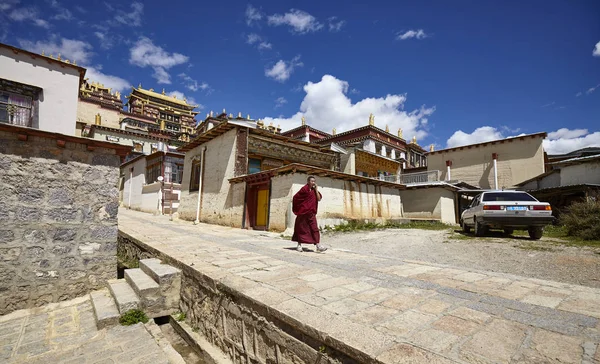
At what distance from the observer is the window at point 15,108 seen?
12.6m

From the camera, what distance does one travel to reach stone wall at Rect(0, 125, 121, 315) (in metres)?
4.10

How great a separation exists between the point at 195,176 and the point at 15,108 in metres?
8.79

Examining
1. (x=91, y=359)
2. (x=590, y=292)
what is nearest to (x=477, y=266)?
(x=590, y=292)

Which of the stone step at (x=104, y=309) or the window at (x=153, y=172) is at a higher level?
the window at (x=153, y=172)

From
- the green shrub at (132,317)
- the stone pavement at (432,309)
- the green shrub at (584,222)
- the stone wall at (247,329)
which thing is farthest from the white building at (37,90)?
the green shrub at (584,222)

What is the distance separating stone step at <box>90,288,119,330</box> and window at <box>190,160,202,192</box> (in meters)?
12.7

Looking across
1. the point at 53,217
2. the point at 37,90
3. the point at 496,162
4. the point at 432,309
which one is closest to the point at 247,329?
the point at 432,309

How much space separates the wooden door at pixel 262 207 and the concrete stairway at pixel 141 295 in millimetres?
8304

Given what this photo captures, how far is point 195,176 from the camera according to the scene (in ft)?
56.5

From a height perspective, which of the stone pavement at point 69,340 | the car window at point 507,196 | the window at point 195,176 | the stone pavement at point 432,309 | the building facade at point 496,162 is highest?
the building facade at point 496,162

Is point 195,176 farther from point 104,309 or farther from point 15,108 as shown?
point 104,309

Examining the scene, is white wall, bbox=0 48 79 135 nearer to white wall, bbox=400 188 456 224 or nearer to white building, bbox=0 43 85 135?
white building, bbox=0 43 85 135

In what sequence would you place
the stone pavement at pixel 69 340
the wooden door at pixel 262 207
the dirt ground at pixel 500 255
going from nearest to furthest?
the stone pavement at pixel 69 340 < the dirt ground at pixel 500 255 < the wooden door at pixel 262 207

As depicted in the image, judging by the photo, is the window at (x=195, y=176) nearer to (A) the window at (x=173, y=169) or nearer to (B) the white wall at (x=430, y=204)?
(A) the window at (x=173, y=169)
